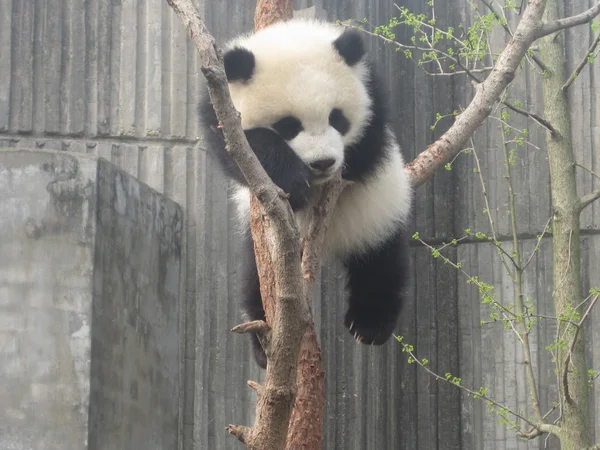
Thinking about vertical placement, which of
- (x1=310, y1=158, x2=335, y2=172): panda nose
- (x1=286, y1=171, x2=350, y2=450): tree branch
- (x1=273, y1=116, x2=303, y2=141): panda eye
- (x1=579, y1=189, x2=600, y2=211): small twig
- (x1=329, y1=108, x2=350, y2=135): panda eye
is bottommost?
(x1=286, y1=171, x2=350, y2=450): tree branch

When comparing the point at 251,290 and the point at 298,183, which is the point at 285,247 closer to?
the point at 298,183

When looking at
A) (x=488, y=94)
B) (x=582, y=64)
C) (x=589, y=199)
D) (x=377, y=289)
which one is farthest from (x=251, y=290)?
(x=582, y=64)

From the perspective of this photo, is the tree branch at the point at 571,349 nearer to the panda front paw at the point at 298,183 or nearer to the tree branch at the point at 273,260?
the panda front paw at the point at 298,183

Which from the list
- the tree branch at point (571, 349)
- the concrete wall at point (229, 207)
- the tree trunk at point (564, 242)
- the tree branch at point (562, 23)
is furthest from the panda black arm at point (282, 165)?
the concrete wall at point (229, 207)

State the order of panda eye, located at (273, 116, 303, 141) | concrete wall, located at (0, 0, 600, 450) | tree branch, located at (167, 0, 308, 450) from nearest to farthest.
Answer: tree branch, located at (167, 0, 308, 450) < panda eye, located at (273, 116, 303, 141) < concrete wall, located at (0, 0, 600, 450)

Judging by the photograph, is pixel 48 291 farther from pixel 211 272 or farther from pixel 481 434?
pixel 481 434

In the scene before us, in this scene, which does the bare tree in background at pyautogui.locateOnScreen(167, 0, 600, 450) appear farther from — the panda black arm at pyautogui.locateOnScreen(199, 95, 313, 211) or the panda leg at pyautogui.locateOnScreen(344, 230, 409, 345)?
the panda leg at pyautogui.locateOnScreen(344, 230, 409, 345)

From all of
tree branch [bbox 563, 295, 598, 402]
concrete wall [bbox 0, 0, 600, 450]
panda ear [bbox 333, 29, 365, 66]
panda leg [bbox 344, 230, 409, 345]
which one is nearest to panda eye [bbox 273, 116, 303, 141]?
panda ear [bbox 333, 29, 365, 66]

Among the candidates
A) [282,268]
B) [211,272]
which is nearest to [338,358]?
[211,272]

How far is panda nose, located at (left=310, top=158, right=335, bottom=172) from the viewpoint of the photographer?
10.2 feet

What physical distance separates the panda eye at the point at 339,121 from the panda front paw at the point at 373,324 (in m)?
0.87

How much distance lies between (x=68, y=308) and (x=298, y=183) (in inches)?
76.6

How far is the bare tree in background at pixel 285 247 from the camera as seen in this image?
7.61 feet

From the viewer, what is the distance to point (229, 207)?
5.61 metres
